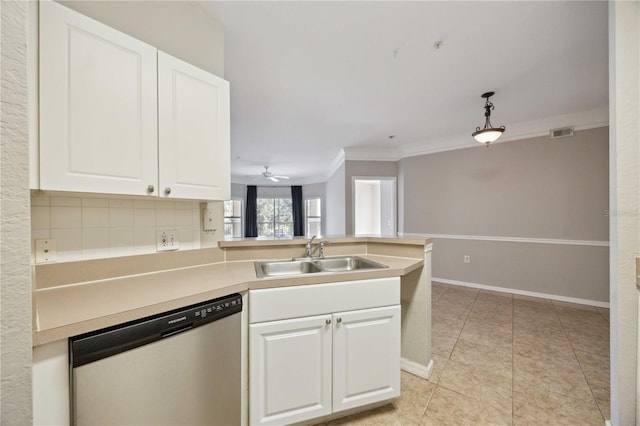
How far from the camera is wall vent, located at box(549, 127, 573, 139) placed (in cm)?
331

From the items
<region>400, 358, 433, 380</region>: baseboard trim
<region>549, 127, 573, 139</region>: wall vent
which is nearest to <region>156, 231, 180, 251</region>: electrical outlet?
<region>400, 358, 433, 380</region>: baseboard trim

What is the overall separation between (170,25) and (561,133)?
4579 mm

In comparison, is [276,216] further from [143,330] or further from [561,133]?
[143,330]

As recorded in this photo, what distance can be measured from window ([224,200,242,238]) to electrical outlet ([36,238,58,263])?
274 inches

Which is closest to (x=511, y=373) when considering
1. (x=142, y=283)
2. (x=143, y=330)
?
(x=143, y=330)

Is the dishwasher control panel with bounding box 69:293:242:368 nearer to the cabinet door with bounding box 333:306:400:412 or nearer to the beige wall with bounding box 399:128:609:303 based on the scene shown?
the cabinet door with bounding box 333:306:400:412

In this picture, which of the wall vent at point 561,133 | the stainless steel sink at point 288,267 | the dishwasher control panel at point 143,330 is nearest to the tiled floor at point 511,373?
the stainless steel sink at point 288,267

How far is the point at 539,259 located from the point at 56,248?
4982 mm

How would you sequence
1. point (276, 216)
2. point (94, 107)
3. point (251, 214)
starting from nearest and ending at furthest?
1. point (94, 107)
2. point (251, 214)
3. point (276, 216)

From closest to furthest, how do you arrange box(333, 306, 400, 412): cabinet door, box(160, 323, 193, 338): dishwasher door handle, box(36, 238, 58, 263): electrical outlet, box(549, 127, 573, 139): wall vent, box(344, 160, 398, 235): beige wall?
box(160, 323, 193, 338): dishwasher door handle, box(36, 238, 58, 263): electrical outlet, box(333, 306, 400, 412): cabinet door, box(549, 127, 573, 139): wall vent, box(344, 160, 398, 235): beige wall

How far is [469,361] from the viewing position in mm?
2014

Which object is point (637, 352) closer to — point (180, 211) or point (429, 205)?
point (180, 211)

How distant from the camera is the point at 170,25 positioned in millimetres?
1497

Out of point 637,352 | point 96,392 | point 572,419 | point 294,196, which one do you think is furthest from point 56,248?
point 294,196
